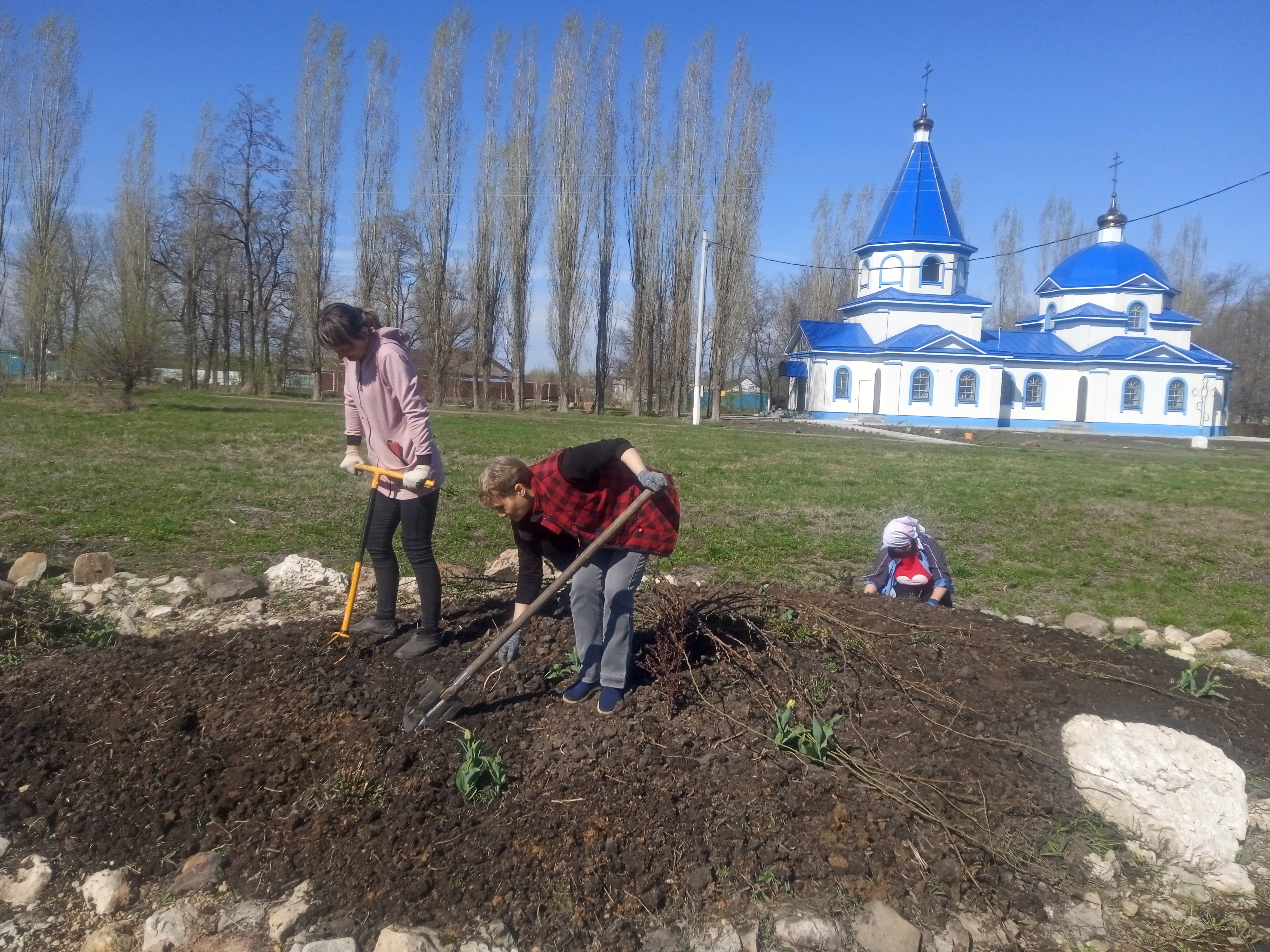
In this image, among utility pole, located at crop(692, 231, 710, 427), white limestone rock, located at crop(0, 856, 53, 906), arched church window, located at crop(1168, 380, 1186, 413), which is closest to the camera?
white limestone rock, located at crop(0, 856, 53, 906)

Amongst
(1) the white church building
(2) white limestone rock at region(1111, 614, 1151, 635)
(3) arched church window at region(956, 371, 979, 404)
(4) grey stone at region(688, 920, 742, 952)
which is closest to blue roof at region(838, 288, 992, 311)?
(1) the white church building

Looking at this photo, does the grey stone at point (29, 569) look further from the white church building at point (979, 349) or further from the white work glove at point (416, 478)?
the white church building at point (979, 349)

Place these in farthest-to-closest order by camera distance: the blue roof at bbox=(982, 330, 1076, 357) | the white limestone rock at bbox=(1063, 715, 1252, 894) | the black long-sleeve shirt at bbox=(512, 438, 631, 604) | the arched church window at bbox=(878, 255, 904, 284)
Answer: the blue roof at bbox=(982, 330, 1076, 357) → the arched church window at bbox=(878, 255, 904, 284) → the black long-sleeve shirt at bbox=(512, 438, 631, 604) → the white limestone rock at bbox=(1063, 715, 1252, 894)

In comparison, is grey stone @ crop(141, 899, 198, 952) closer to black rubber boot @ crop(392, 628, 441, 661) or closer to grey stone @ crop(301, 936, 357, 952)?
grey stone @ crop(301, 936, 357, 952)

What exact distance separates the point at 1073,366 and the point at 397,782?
4184 cm

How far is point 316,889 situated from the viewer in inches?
96.7

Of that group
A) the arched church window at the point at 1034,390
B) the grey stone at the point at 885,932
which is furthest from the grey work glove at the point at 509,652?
the arched church window at the point at 1034,390

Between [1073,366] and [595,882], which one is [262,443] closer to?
[595,882]

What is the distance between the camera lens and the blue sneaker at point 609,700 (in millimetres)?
3223

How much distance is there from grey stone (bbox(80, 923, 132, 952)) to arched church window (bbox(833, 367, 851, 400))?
123 ft

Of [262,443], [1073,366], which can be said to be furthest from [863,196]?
[262,443]

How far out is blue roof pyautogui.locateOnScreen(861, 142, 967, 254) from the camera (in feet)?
123

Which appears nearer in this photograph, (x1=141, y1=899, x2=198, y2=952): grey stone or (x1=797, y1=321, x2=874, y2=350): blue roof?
(x1=141, y1=899, x2=198, y2=952): grey stone

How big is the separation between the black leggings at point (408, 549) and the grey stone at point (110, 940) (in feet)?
5.30
